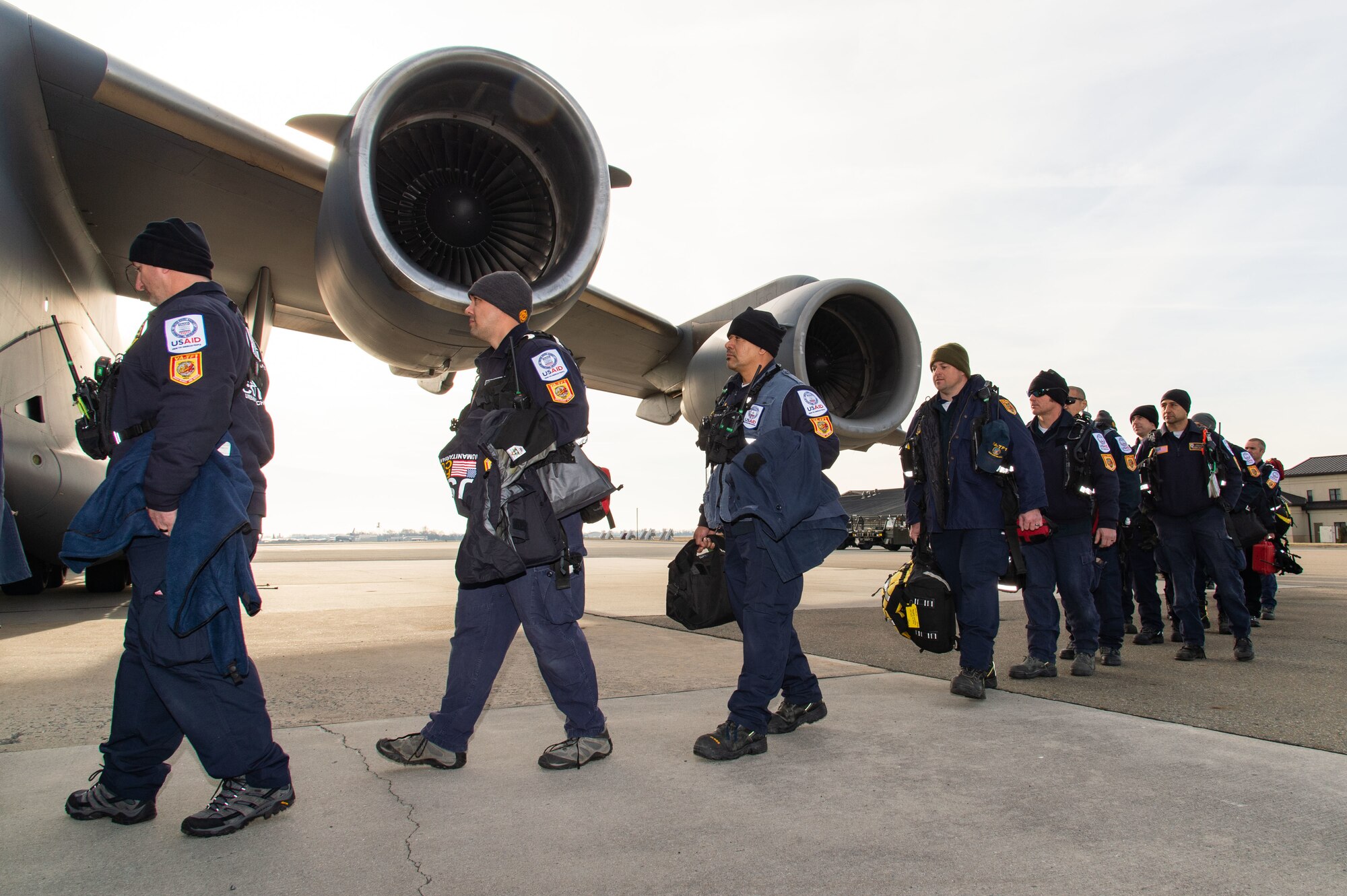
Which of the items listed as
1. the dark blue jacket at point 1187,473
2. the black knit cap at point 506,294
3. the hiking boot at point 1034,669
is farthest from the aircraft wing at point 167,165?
the dark blue jacket at point 1187,473

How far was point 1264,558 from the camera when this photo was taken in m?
7.00

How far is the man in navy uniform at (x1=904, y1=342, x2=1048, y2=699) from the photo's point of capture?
143 inches

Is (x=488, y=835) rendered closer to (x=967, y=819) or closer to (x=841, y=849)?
(x=841, y=849)

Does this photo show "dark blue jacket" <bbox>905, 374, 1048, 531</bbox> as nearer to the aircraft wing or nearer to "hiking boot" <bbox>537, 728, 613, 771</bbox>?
"hiking boot" <bbox>537, 728, 613, 771</bbox>

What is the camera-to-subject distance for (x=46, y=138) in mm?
4809

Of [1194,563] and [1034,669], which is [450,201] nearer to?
[1034,669]

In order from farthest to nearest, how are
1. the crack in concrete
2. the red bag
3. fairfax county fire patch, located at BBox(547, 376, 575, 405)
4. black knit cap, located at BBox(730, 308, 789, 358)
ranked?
1. the red bag
2. black knit cap, located at BBox(730, 308, 789, 358)
3. fairfax county fire patch, located at BBox(547, 376, 575, 405)
4. the crack in concrete

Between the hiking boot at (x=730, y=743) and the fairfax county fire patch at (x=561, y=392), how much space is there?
1.14m

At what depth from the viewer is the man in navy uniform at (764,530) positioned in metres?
2.68

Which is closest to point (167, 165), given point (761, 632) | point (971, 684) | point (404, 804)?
point (404, 804)

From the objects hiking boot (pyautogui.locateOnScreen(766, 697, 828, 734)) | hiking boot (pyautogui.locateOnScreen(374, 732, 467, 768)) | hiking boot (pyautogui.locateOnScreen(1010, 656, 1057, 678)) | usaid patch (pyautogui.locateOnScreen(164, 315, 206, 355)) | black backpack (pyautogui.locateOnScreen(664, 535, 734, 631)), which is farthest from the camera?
hiking boot (pyautogui.locateOnScreen(1010, 656, 1057, 678))

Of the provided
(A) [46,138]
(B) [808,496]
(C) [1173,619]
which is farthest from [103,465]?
(C) [1173,619]

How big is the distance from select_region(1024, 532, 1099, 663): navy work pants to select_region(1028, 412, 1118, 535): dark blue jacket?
3.2 inches

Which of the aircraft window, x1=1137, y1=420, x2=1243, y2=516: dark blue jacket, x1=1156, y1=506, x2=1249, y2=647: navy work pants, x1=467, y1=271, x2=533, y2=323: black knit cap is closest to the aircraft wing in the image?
the aircraft window
